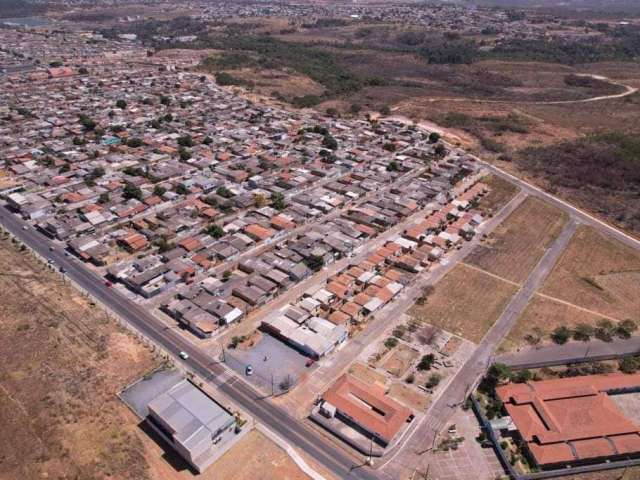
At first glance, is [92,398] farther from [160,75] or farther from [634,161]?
[160,75]

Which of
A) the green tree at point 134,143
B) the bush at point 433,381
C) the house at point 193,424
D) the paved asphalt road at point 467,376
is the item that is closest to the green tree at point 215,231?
the house at point 193,424

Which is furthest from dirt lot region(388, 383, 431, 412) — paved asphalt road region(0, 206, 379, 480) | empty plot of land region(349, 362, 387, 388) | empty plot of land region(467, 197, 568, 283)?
empty plot of land region(467, 197, 568, 283)

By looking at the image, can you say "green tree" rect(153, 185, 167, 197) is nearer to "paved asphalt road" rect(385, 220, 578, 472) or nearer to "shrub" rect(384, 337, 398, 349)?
"shrub" rect(384, 337, 398, 349)

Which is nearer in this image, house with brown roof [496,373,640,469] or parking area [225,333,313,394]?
house with brown roof [496,373,640,469]

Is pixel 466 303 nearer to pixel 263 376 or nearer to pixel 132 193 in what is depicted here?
pixel 263 376

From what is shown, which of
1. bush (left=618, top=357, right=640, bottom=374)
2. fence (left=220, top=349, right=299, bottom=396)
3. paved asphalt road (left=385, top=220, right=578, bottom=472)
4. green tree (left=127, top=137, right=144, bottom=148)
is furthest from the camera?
green tree (left=127, top=137, right=144, bottom=148)

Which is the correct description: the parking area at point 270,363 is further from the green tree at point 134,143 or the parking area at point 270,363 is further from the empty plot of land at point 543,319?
the green tree at point 134,143
